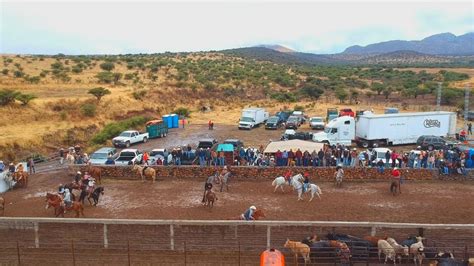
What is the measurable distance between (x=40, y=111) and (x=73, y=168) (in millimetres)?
19910

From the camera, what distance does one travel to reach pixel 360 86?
8731 centimetres

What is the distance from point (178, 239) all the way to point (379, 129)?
77.2 ft

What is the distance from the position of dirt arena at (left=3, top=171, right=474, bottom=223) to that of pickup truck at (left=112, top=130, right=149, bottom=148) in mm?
10840

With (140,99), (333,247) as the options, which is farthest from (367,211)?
(140,99)

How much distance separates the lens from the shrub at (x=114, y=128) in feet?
130

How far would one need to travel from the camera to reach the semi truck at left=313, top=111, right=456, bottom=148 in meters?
35.5

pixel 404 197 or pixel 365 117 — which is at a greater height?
pixel 365 117

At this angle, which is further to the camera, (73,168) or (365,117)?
(365,117)

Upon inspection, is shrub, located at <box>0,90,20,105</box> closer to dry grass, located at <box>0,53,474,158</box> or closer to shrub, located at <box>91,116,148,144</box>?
dry grass, located at <box>0,53,474,158</box>

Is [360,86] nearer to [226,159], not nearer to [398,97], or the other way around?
[398,97]

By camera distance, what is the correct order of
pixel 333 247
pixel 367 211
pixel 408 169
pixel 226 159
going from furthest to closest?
pixel 226 159 < pixel 408 169 < pixel 367 211 < pixel 333 247

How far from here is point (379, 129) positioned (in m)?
35.5

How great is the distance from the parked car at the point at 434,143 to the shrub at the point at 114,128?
26.1 metres

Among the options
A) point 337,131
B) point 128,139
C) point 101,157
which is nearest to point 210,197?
point 101,157
